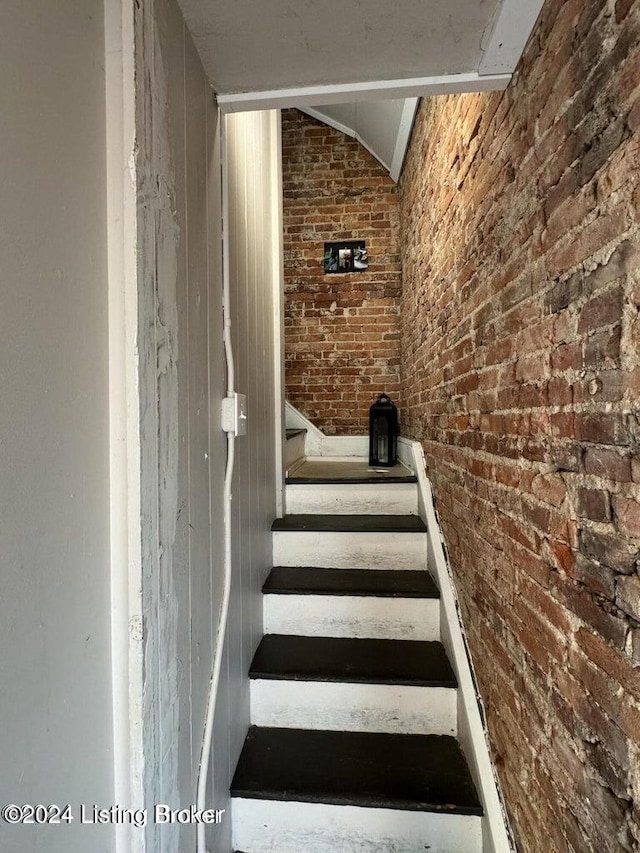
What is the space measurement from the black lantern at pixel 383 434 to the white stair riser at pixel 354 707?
1787mm

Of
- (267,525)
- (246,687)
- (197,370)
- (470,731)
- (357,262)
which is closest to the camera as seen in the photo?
(197,370)

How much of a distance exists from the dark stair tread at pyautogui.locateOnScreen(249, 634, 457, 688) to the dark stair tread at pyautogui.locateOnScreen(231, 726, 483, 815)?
0.20 meters

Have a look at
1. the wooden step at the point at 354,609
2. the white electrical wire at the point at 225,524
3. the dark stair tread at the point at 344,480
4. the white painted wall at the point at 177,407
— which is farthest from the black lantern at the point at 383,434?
the white painted wall at the point at 177,407

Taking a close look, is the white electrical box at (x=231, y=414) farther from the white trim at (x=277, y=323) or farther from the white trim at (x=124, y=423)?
the white trim at (x=277, y=323)

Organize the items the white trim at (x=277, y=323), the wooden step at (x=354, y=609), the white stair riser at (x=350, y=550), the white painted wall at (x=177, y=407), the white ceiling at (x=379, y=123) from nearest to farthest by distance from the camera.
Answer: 1. the white painted wall at (x=177, y=407)
2. the wooden step at (x=354, y=609)
3. the white stair riser at (x=350, y=550)
4. the white trim at (x=277, y=323)
5. the white ceiling at (x=379, y=123)

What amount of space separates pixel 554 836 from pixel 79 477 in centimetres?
119

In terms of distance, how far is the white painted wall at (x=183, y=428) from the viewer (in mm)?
819

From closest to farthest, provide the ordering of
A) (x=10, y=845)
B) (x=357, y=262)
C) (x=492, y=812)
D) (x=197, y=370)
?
(x=10, y=845) < (x=197, y=370) < (x=492, y=812) < (x=357, y=262)

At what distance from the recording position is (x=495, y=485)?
1.28m

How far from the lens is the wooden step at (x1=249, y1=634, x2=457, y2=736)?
1.56 meters

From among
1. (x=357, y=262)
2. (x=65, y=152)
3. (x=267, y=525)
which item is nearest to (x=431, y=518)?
(x=267, y=525)

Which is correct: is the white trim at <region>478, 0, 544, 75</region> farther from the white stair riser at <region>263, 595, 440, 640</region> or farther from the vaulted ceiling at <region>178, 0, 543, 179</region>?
the white stair riser at <region>263, 595, 440, 640</region>

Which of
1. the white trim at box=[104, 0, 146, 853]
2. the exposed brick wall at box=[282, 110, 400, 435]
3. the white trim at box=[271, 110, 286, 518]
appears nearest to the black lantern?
the exposed brick wall at box=[282, 110, 400, 435]

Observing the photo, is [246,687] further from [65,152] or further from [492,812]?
[65,152]
